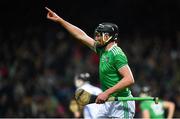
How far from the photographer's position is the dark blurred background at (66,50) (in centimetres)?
1562

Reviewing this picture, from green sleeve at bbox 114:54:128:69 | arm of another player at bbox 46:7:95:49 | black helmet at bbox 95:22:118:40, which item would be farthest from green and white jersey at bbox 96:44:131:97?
arm of another player at bbox 46:7:95:49

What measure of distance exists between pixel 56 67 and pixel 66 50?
1.96ft

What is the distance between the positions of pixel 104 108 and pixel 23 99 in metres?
7.38

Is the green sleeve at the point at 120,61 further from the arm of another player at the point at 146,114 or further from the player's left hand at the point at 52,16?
the arm of another player at the point at 146,114

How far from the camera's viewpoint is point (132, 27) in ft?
58.9

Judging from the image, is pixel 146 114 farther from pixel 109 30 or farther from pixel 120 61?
pixel 120 61

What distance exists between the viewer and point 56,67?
54.7 feet

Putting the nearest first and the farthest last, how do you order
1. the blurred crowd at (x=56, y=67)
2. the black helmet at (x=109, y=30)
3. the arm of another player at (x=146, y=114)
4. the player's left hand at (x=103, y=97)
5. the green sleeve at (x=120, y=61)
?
1. the player's left hand at (x=103, y=97)
2. the green sleeve at (x=120, y=61)
3. the black helmet at (x=109, y=30)
4. the arm of another player at (x=146, y=114)
5. the blurred crowd at (x=56, y=67)

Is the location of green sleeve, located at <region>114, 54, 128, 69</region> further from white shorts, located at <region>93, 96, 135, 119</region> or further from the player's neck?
white shorts, located at <region>93, 96, 135, 119</region>

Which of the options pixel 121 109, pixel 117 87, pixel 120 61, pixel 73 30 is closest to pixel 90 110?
pixel 73 30

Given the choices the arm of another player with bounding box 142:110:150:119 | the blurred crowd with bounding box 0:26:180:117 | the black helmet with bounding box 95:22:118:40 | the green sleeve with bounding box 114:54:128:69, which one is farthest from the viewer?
the blurred crowd with bounding box 0:26:180:117

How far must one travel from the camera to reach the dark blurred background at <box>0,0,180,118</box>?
51.3 feet

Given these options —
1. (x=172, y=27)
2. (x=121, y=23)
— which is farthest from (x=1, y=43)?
(x=172, y=27)

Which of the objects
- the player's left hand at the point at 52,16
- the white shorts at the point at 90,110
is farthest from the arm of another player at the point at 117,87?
the white shorts at the point at 90,110
